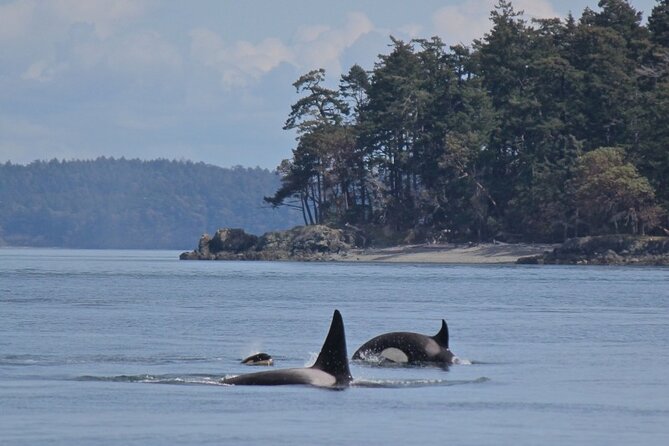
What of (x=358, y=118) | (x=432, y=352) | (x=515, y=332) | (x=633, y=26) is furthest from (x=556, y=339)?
(x=358, y=118)

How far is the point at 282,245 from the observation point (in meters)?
142

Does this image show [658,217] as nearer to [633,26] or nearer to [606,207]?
[606,207]

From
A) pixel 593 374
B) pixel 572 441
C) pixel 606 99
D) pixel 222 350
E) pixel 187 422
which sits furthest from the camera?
pixel 606 99

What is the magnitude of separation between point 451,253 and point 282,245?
19111mm

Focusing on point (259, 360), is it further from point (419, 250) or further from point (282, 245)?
point (282, 245)

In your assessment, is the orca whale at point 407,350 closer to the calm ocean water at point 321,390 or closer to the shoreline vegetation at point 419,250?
the calm ocean water at point 321,390

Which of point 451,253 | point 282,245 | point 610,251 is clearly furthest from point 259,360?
point 282,245

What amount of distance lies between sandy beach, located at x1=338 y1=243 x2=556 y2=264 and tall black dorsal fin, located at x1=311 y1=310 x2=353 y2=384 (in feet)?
313

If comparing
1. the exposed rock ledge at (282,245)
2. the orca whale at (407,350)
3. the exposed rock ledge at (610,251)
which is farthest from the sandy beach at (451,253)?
the orca whale at (407,350)

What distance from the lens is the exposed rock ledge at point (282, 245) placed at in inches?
5399

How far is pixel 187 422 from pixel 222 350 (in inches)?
492

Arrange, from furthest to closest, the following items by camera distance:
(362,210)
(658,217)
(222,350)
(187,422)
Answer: (362,210), (658,217), (222,350), (187,422)

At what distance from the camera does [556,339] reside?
3869 centimetres

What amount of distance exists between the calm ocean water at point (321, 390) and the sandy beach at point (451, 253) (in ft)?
199
